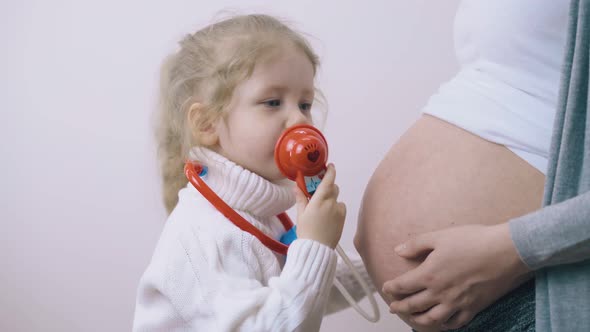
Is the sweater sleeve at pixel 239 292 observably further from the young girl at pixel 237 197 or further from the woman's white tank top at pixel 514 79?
the woman's white tank top at pixel 514 79

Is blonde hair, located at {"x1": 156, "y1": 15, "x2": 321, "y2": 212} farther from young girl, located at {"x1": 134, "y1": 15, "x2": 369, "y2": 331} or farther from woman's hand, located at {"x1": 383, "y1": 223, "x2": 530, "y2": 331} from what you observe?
woman's hand, located at {"x1": 383, "y1": 223, "x2": 530, "y2": 331}

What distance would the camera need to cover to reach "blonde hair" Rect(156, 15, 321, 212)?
1.02 metres

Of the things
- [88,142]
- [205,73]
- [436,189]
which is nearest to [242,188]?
[205,73]

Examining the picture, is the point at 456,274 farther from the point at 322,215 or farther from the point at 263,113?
the point at 263,113

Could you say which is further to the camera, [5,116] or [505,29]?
[5,116]

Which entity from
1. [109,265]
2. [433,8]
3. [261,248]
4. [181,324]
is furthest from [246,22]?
[109,265]

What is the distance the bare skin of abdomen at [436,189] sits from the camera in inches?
31.4

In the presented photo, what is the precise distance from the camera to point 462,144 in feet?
2.81

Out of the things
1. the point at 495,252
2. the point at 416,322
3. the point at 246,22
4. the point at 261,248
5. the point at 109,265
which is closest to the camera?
the point at 495,252

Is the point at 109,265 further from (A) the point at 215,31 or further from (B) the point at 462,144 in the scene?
(B) the point at 462,144

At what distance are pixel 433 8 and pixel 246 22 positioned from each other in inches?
29.3

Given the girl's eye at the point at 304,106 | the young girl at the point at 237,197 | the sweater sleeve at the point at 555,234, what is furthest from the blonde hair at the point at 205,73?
the sweater sleeve at the point at 555,234

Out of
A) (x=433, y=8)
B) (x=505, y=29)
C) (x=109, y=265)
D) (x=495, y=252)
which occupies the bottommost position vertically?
(x=109, y=265)

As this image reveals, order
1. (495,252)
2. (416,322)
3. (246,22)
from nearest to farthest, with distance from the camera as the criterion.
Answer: (495,252) < (416,322) < (246,22)
